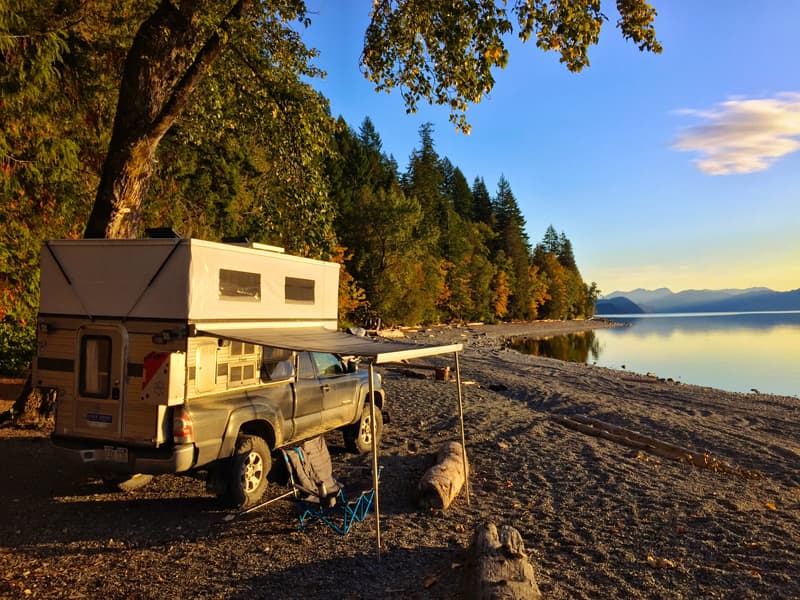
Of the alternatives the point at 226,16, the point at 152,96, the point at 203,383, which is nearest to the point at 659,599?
the point at 203,383

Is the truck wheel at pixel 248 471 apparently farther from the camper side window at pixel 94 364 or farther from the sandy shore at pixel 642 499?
the sandy shore at pixel 642 499

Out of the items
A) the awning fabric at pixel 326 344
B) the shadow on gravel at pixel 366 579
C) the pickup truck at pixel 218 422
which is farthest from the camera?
the pickup truck at pixel 218 422

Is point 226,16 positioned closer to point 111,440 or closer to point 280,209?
point 280,209

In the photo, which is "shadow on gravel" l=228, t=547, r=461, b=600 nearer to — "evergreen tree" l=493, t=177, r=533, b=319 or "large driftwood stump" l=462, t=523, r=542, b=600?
"large driftwood stump" l=462, t=523, r=542, b=600

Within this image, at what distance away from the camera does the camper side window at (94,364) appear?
6246 mm

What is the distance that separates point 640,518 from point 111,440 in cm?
619

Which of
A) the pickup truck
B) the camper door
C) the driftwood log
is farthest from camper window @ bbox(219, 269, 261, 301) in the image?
the driftwood log

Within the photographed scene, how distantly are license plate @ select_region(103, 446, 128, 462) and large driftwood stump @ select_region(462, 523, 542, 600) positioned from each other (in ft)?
12.5

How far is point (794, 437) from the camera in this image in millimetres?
13469

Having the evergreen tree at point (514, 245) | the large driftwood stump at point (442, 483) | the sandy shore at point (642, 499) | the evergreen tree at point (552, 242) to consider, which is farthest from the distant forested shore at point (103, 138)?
the evergreen tree at point (552, 242)

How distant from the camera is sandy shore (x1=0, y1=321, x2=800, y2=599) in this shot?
4742mm

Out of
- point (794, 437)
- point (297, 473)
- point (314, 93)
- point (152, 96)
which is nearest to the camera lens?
point (297, 473)

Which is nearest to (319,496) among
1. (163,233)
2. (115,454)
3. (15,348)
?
(115,454)

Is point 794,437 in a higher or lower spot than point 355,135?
lower
